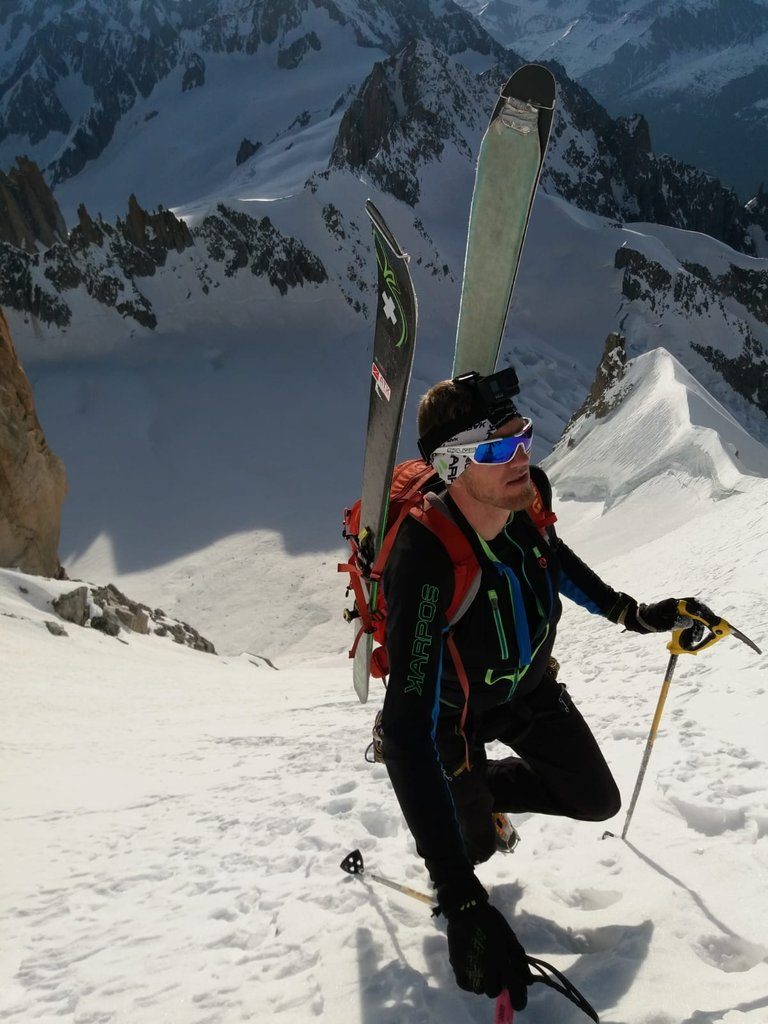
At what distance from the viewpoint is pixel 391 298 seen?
143 inches

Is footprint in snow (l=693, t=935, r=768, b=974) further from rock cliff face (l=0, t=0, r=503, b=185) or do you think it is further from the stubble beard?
rock cliff face (l=0, t=0, r=503, b=185)

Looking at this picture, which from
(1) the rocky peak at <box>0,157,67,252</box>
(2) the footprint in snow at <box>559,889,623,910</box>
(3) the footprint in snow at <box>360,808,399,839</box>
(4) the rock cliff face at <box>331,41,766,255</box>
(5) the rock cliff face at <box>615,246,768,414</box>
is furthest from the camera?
(4) the rock cliff face at <box>331,41,766,255</box>

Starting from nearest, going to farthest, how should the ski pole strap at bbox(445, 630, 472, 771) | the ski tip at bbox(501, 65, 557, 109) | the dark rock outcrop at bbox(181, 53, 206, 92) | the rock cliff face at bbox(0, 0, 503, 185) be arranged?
1. the ski pole strap at bbox(445, 630, 472, 771)
2. the ski tip at bbox(501, 65, 557, 109)
3. the rock cliff face at bbox(0, 0, 503, 185)
4. the dark rock outcrop at bbox(181, 53, 206, 92)

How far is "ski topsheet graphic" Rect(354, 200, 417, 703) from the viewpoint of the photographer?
3436 millimetres

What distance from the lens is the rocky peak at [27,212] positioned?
59469 millimetres

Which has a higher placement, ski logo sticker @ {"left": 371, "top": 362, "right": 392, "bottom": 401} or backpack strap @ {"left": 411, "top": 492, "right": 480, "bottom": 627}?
ski logo sticker @ {"left": 371, "top": 362, "right": 392, "bottom": 401}

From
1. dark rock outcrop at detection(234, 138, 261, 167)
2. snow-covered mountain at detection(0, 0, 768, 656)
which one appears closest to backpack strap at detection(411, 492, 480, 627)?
snow-covered mountain at detection(0, 0, 768, 656)

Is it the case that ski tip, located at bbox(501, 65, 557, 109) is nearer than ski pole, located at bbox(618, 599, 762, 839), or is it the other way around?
ski pole, located at bbox(618, 599, 762, 839)

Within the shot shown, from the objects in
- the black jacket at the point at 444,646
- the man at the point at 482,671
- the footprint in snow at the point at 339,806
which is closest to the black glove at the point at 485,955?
the man at the point at 482,671

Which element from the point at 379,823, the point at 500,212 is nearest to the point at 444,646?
the point at 379,823

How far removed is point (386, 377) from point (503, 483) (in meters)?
1.06

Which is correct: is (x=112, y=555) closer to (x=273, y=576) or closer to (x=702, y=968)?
(x=273, y=576)

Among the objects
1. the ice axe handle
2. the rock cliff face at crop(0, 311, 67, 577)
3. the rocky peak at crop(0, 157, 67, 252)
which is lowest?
the ice axe handle

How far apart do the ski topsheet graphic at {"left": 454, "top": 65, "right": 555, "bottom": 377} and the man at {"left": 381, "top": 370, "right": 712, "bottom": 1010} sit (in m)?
1.47
